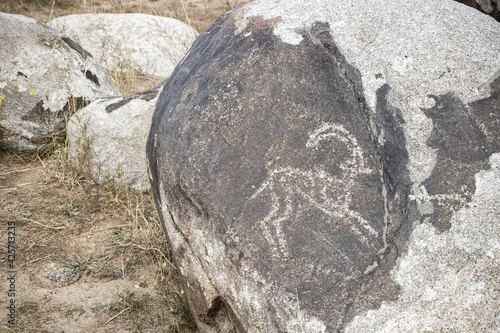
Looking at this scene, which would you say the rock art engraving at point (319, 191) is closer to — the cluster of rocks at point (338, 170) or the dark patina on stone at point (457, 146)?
the cluster of rocks at point (338, 170)

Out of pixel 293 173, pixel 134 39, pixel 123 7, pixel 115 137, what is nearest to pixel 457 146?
pixel 293 173

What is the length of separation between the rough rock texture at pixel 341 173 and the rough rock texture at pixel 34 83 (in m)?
2.00

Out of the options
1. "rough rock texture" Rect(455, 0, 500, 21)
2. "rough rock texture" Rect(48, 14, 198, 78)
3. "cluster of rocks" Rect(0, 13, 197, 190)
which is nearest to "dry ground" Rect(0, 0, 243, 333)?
"cluster of rocks" Rect(0, 13, 197, 190)

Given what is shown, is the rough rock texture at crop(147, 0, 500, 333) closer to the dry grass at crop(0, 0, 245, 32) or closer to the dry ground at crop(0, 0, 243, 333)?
the dry ground at crop(0, 0, 243, 333)

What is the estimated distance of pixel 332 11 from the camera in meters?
1.72

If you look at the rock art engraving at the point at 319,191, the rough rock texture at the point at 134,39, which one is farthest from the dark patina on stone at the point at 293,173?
the rough rock texture at the point at 134,39

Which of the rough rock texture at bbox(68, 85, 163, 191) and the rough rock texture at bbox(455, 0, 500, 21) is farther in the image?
the rough rock texture at bbox(455, 0, 500, 21)

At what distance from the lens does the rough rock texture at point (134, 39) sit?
15.6 feet

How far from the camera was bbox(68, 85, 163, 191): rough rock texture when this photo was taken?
2.84 m

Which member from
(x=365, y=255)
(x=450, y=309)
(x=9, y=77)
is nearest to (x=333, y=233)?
(x=365, y=255)

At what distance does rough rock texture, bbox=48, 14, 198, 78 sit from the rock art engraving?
3.54 m

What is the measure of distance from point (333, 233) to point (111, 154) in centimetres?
196

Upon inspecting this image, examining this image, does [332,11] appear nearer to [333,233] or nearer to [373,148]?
[373,148]

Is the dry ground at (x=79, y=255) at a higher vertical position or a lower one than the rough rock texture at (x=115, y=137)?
lower
